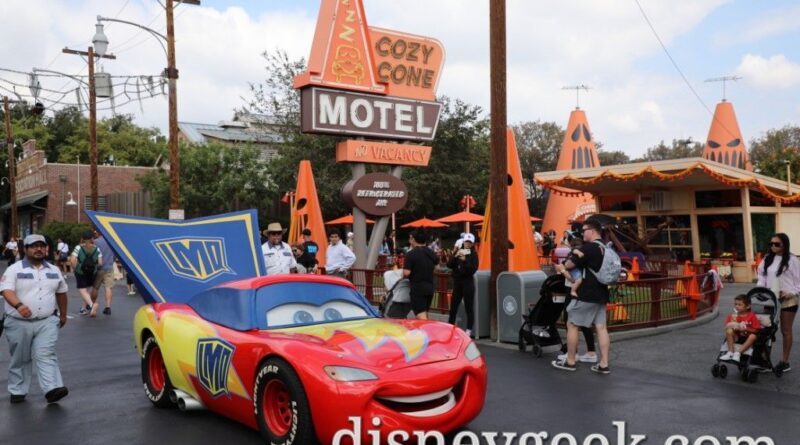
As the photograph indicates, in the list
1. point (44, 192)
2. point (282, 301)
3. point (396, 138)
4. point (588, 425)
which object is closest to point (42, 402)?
point (282, 301)

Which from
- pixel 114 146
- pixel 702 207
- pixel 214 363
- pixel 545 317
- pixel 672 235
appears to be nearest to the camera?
pixel 214 363

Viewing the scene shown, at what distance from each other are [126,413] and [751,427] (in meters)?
5.44

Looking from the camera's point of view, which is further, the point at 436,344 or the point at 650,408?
the point at 650,408

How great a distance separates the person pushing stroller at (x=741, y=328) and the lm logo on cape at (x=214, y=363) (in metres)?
5.35

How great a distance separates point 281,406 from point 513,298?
552 cm

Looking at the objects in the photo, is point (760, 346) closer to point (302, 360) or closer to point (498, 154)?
point (498, 154)

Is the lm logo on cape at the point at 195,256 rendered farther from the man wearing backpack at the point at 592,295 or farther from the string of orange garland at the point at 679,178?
the string of orange garland at the point at 679,178

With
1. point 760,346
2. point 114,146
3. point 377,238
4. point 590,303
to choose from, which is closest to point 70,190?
point 114,146

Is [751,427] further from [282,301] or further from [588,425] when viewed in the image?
[282,301]

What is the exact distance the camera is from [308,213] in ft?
60.0

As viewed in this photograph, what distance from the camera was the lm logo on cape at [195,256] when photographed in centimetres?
780

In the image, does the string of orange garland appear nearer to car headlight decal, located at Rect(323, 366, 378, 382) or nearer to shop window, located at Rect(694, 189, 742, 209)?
shop window, located at Rect(694, 189, 742, 209)

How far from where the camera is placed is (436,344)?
17.0ft

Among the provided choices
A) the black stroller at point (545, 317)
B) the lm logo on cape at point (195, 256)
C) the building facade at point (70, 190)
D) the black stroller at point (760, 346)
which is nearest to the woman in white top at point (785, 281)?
the black stroller at point (760, 346)
